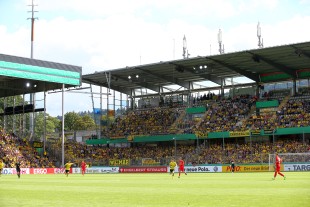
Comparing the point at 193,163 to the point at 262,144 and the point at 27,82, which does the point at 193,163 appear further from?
the point at 27,82

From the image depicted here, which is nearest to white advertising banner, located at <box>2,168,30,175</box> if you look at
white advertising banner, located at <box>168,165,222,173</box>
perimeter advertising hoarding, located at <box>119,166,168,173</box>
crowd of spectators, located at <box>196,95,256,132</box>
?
perimeter advertising hoarding, located at <box>119,166,168,173</box>

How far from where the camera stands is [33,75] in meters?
62.9

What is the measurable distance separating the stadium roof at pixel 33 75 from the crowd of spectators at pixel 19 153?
22.7 ft

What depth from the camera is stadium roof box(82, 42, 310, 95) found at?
2456 inches

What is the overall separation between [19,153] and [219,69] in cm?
2896

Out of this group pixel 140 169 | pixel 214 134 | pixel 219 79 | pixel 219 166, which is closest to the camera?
pixel 219 166

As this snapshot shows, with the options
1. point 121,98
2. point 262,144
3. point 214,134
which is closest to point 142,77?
point 121,98

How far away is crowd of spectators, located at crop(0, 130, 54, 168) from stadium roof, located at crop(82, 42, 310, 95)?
14.3 m

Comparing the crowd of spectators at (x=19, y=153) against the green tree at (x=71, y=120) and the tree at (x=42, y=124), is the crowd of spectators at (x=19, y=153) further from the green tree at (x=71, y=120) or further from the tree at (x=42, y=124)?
the green tree at (x=71, y=120)

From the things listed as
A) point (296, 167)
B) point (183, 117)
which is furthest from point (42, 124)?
point (296, 167)

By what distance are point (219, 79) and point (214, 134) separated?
10736 millimetres

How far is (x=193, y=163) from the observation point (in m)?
64.1

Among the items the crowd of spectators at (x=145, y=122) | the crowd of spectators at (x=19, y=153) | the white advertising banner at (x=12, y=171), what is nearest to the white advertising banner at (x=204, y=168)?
the crowd of spectators at (x=145, y=122)

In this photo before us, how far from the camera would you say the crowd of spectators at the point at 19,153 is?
64.3 meters
